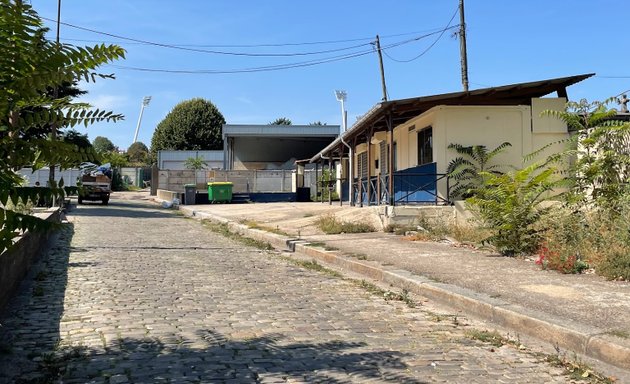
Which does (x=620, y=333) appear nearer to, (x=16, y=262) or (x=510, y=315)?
(x=510, y=315)

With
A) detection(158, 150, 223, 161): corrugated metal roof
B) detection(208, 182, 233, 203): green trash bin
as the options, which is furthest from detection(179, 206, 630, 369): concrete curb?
detection(158, 150, 223, 161): corrugated metal roof

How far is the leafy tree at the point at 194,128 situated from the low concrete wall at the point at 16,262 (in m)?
57.9

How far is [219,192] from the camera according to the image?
106ft

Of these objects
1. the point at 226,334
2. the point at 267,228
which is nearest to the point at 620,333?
the point at 226,334

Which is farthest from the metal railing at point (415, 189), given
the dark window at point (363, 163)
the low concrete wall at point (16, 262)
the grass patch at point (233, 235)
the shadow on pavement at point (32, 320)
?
the shadow on pavement at point (32, 320)

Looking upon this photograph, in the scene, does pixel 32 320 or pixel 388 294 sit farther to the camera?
pixel 388 294

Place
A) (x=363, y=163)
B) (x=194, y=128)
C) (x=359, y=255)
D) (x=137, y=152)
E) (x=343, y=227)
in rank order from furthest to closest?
1. (x=137, y=152)
2. (x=194, y=128)
3. (x=363, y=163)
4. (x=343, y=227)
5. (x=359, y=255)

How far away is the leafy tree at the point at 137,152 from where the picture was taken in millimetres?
96375

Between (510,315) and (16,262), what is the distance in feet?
19.5

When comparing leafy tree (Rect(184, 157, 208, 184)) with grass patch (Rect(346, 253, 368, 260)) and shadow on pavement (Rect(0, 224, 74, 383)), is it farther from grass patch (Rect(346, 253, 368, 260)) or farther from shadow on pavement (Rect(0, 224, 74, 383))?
shadow on pavement (Rect(0, 224, 74, 383))

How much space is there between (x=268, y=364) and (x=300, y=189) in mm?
30730

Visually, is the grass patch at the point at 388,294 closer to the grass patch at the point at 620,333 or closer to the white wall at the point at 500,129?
the grass patch at the point at 620,333

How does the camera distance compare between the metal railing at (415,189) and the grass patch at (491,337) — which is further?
the metal railing at (415,189)

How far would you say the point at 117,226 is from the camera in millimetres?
16766
